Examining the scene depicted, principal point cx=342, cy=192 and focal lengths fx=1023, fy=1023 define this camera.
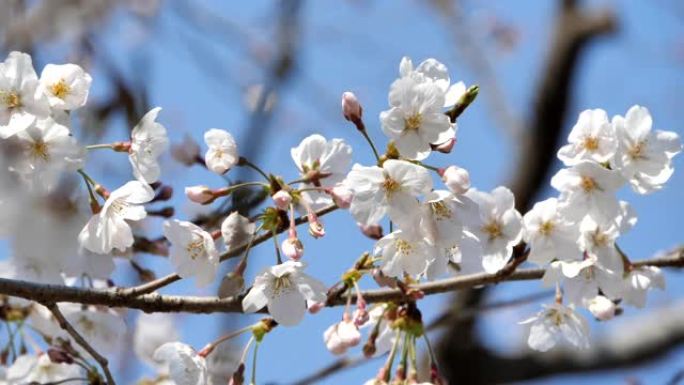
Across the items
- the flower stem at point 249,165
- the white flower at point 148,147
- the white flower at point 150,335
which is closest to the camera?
the flower stem at point 249,165

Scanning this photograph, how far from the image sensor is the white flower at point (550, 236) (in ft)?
5.12

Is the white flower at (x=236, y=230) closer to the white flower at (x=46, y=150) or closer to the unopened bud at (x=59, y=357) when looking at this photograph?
the white flower at (x=46, y=150)

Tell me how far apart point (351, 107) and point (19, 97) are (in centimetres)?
47

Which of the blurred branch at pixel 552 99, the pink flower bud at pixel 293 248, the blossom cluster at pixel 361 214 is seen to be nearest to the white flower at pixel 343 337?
the blossom cluster at pixel 361 214

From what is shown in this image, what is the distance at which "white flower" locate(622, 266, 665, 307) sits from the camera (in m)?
1.64

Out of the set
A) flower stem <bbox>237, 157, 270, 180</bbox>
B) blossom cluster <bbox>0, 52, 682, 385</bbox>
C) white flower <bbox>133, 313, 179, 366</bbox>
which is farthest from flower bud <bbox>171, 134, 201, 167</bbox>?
white flower <bbox>133, 313, 179, 366</bbox>

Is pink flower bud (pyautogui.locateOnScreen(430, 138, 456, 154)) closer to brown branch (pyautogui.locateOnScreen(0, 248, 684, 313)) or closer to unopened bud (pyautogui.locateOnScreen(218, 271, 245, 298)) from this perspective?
brown branch (pyautogui.locateOnScreen(0, 248, 684, 313))

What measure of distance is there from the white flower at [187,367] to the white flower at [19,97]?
16.0 inches

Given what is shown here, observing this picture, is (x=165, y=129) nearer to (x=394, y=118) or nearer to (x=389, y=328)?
(x=394, y=118)

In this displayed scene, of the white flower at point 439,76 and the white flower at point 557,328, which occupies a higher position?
the white flower at point 439,76

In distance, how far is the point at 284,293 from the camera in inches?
57.7

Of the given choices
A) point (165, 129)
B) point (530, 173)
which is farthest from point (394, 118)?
point (530, 173)

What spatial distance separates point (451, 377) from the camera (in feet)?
14.7

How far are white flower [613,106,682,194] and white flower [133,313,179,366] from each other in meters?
1.01
